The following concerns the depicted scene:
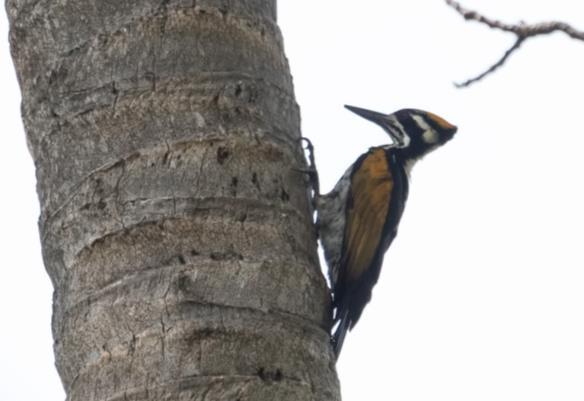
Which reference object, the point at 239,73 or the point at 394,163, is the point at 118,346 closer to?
the point at 239,73

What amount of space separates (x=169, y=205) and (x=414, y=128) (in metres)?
2.98

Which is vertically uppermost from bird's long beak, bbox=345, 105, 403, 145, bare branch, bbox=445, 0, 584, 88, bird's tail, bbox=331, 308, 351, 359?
bird's long beak, bbox=345, 105, 403, 145

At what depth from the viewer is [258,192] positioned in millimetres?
2936

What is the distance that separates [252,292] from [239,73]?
720 mm

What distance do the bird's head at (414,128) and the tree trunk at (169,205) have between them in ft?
7.45

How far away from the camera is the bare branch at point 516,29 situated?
2.51 meters

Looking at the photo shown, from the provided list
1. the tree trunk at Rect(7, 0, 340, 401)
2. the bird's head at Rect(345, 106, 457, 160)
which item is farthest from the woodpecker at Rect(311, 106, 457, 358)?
the tree trunk at Rect(7, 0, 340, 401)

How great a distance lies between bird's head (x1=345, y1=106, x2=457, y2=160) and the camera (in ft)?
18.0

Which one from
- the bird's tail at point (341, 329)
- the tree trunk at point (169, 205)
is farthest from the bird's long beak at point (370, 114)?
the tree trunk at point (169, 205)

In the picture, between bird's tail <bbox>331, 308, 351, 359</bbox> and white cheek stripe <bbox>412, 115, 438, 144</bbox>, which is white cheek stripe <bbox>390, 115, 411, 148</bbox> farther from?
bird's tail <bbox>331, 308, 351, 359</bbox>

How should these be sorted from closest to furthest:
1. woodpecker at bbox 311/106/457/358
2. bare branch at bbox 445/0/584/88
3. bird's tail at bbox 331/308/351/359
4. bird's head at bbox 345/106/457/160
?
1. bare branch at bbox 445/0/584/88
2. bird's tail at bbox 331/308/351/359
3. woodpecker at bbox 311/106/457/358
4. bird's head at bbox 345/106/457/160

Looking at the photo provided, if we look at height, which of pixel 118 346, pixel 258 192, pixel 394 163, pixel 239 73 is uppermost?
pixel 394 163

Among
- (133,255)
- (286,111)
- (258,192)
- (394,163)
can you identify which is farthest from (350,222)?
(133,255)

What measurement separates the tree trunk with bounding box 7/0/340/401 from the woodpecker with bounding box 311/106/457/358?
0.93 m
